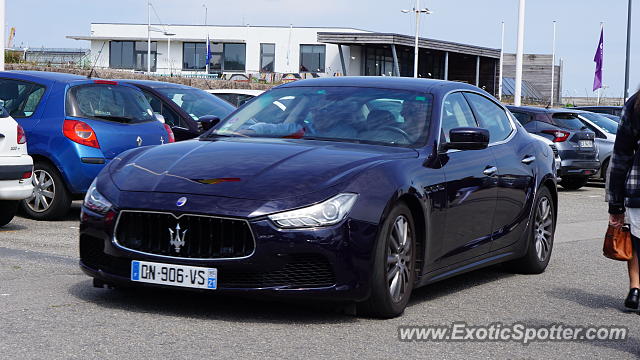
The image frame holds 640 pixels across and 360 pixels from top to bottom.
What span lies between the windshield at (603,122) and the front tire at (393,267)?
17296 mm

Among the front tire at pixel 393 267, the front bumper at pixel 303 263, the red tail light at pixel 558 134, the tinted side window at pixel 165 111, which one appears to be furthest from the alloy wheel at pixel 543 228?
the red tail light at pixel 558 134

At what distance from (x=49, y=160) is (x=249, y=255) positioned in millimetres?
6026

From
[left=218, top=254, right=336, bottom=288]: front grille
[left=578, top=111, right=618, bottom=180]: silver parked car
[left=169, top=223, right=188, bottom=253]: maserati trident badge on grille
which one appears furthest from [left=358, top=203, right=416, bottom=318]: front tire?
[left=578, top=111, right=618, bottom=180]: silver parked car

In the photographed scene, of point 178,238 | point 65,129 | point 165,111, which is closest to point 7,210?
point 65,129

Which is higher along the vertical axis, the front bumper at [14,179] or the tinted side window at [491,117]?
the tinted side window at [491,117]

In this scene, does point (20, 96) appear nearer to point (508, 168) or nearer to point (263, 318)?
point (508, 168)

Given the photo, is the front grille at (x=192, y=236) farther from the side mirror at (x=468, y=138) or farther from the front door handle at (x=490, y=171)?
the front door handle at (x=490, y=171)

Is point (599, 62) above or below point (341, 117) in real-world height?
above

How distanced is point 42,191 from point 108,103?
119cm

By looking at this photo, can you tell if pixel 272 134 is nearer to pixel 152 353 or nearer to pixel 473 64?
pixel 152 353

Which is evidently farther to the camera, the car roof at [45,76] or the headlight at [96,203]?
the car roof at [45,76]

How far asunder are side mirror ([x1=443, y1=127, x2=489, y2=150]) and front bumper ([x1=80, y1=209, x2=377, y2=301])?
1.31 metres

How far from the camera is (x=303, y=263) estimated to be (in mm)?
6105

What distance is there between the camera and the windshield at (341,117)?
7328mm
